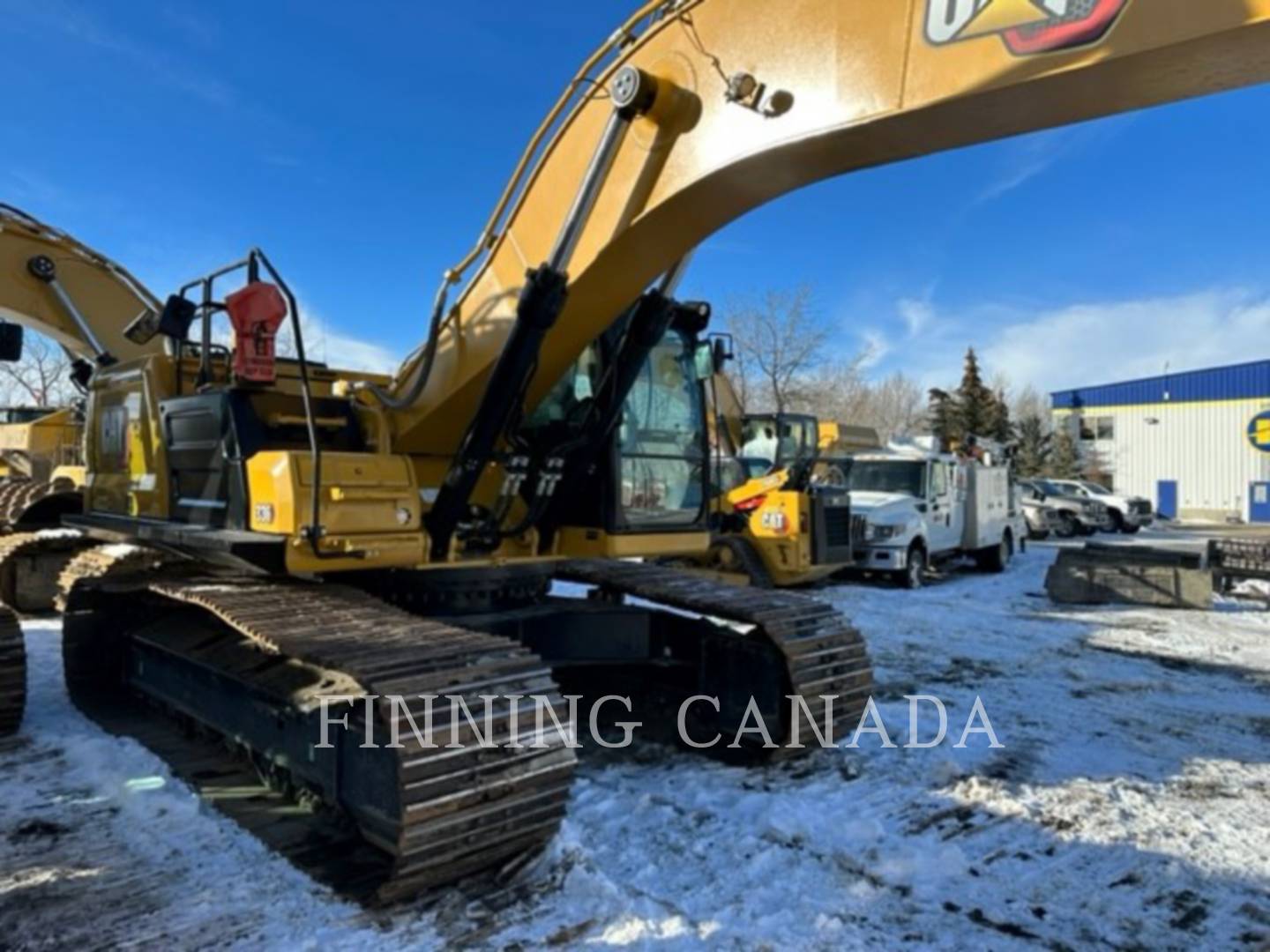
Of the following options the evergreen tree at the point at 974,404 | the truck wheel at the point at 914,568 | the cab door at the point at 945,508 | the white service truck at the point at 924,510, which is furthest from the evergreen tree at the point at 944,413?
the truck wheel at the point at 914,568

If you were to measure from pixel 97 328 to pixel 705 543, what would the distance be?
5796 millimetres

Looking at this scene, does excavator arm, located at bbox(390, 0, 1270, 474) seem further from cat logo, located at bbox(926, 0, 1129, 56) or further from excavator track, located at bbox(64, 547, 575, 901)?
excavator track, located at bbox(64, 547, 575, 901)

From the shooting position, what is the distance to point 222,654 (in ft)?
15.9

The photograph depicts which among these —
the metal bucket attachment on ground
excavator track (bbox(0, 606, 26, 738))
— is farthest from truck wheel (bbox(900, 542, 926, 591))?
excavator track (bbox(0, 606, 26, 738))

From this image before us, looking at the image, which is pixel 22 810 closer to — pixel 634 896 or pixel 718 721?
pixel 634 896

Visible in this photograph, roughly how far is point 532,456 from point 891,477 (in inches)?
456

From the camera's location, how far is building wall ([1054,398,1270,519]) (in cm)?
4081

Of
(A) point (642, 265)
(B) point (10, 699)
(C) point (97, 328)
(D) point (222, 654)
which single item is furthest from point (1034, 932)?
(C) point (97, 328)

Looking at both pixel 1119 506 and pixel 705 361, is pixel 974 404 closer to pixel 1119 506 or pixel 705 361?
pixel 1119 506

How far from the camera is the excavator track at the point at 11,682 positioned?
5.37 meters

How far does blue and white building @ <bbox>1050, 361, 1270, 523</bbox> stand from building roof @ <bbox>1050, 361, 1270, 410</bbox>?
39 mm

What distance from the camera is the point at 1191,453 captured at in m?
42.8

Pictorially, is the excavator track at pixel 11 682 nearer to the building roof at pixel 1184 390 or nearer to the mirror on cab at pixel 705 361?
the mirror on cab at pixel 705 361

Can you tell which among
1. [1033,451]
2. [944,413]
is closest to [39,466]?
[944,413]
